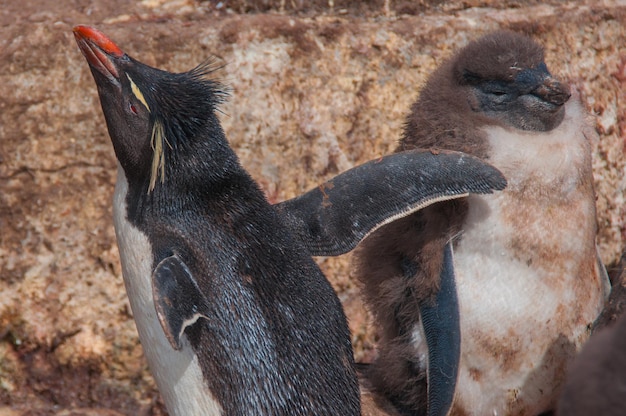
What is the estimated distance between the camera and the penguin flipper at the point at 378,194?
2.43 meters

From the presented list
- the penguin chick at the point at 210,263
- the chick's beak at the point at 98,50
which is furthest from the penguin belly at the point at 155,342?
the chick's beak at the point at 98,50

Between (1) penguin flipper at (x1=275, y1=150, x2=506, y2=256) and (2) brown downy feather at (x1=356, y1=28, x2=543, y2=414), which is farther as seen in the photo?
(2) brown downy feather at (x1=356, y1=28, x2=543, y2=414)

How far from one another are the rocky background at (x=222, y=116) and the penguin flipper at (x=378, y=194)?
0.91 metres

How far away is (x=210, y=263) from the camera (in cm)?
220

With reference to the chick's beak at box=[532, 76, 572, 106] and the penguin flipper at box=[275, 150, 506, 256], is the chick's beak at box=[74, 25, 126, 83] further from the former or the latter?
the chick's beak at box=[532, 76, 572, 106]

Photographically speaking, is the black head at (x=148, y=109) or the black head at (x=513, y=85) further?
the black head at (x=513, y=85)

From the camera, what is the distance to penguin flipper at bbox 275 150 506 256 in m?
2.43

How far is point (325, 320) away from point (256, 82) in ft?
4.64

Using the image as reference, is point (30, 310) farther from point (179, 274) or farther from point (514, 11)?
point (514, 11)

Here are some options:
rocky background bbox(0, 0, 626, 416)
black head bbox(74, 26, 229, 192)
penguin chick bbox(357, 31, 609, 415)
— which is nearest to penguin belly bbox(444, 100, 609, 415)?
penguin chick bbox(357, 31, 609, 415)

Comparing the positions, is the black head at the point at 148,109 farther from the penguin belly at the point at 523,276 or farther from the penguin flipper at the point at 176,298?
the penguin belly at the point at 523,276

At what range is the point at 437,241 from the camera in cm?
273

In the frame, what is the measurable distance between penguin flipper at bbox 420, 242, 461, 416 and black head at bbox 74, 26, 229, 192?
83 centimetres

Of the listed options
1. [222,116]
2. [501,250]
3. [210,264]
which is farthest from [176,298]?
[222,116]
